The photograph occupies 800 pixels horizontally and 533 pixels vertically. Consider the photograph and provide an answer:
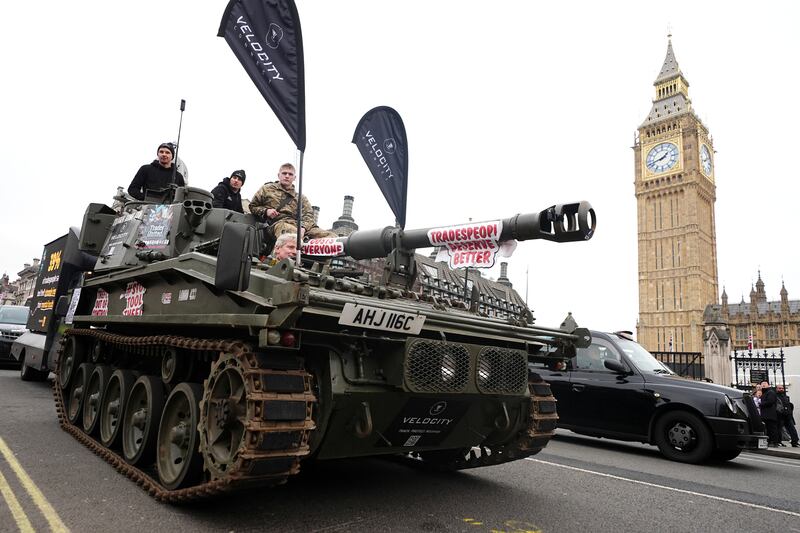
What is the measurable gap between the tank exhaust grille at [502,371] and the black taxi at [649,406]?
3702mm

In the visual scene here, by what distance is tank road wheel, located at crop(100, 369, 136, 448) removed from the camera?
5.18 m

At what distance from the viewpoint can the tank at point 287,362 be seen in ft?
11.1

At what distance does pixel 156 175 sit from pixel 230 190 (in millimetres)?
1102

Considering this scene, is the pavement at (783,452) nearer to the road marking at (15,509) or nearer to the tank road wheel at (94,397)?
the tank road wheel at (94,397)

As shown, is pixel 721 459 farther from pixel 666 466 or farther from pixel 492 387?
pixel 492 387

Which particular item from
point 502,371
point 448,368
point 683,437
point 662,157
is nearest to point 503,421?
point 502,371

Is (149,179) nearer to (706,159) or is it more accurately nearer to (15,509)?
(15,509)

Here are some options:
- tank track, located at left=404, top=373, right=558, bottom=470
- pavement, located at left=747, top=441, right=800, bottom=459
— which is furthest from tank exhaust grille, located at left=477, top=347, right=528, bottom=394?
pavement, located at left=747, top=441, right=800, bottom=459

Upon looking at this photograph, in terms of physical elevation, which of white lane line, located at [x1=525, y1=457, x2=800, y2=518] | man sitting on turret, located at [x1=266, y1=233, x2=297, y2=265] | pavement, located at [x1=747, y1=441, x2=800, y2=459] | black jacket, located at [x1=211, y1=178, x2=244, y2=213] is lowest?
pavement, located at [x1=747, y1=441, x2=800, y2=459]

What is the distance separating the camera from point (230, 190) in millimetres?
7441

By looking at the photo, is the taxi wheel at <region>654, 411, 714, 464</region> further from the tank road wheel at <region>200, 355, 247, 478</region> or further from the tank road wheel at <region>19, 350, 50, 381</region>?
the tank road wheel at <region>19, 350, 50, 381</region>

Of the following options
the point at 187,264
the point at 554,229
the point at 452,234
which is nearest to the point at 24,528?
the point at 187,264

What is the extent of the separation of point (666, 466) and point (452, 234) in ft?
15.7

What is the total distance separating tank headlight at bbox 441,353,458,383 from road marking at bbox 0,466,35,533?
2.70 m
